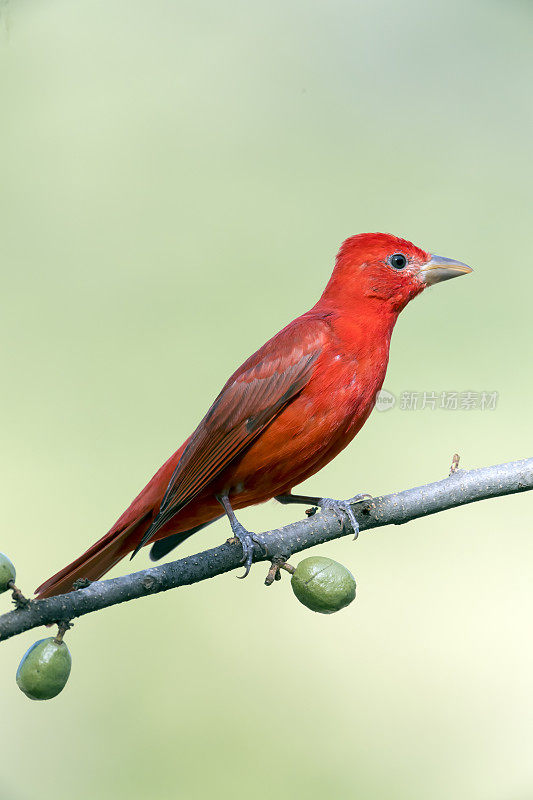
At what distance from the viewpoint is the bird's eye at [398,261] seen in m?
2.75

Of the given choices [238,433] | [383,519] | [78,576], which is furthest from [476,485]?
[78,576]

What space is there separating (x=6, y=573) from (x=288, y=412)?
1.11 metres

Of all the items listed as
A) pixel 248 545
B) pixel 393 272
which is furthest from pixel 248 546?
pixel 393 272

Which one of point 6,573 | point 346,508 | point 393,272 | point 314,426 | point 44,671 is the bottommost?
point 44,671

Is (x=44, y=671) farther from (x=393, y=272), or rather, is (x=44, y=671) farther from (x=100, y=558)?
(x=393, y=272)

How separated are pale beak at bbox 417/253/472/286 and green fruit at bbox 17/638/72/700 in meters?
1.79

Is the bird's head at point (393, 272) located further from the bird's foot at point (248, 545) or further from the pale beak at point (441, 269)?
the bird's foot at point (248, 545)

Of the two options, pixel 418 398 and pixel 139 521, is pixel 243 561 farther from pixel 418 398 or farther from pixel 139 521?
pixel 418 398

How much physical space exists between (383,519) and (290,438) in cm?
45

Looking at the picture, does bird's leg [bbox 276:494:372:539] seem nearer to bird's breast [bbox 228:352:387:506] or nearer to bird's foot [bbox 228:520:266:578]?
bird's breast [bbox 228:352:387:506]

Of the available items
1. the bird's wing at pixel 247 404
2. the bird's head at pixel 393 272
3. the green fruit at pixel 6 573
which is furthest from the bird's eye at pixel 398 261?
the green fruit at pixel 6 573

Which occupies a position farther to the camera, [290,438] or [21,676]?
[290,438]

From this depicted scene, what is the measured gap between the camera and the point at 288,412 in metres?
2.48

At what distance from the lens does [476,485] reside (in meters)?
2.11
